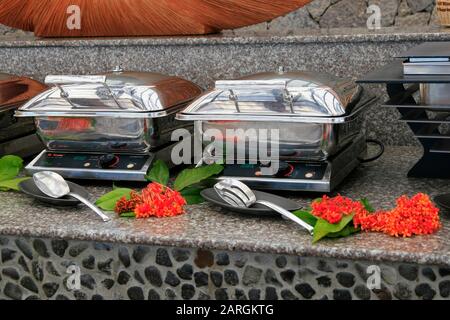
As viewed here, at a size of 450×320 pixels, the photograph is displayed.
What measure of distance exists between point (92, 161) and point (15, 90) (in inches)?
11.1

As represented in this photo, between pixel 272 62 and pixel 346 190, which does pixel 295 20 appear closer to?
pixel 272 62

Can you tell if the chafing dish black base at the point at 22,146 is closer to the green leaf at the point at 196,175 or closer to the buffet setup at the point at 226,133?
the buffet setup at the point at 226,133

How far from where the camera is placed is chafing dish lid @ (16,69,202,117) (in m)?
1.37

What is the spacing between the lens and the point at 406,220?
3.62ft

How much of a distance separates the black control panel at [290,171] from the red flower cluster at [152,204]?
113 mm

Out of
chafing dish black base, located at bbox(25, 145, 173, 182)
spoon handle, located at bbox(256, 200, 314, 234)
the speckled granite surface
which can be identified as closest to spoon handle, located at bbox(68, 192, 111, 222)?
chafing dish black base, located at bbox(25, 145, 173, 182)

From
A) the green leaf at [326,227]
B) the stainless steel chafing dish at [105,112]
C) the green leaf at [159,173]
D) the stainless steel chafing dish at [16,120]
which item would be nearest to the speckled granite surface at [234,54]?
the stainless steel chafing dish at [16,120]

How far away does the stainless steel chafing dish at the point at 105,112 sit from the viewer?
137cm

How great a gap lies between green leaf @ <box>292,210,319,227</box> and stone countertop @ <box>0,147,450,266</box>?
18 millimetres

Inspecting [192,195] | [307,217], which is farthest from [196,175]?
[307,217]

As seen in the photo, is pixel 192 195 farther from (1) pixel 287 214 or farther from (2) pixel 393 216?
(2) pixel 393 216

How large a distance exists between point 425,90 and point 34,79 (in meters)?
0.93

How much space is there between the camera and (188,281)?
1.15 metres

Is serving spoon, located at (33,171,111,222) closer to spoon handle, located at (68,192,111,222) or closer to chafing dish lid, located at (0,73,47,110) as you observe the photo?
spoon handle, located at (68,192,111,222)
